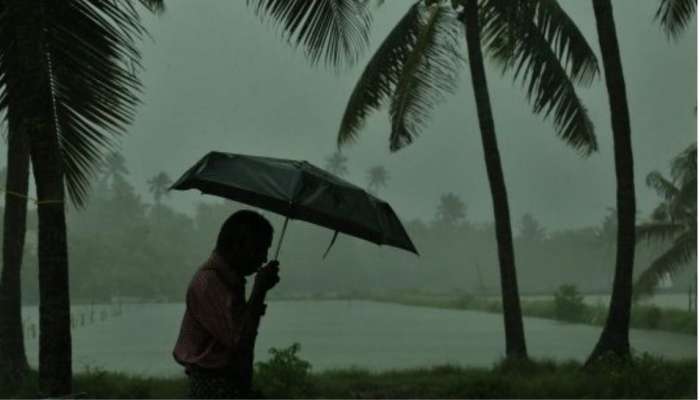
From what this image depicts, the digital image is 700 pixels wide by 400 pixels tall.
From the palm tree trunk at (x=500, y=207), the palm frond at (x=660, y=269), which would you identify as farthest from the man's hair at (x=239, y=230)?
the palm frond at (x=660, y=269)

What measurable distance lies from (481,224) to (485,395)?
98007mm

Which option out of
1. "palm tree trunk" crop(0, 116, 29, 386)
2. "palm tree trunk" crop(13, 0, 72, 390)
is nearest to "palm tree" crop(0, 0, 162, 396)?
"palm tree trunk" crop(13, 0, 72, 390)

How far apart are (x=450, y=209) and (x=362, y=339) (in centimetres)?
5883

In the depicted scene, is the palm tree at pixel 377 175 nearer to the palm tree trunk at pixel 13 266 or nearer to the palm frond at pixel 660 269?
the palm frond at pixel 660 269

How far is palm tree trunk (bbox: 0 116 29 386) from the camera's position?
400 inches

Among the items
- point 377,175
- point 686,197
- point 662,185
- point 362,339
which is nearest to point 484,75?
point 686,197

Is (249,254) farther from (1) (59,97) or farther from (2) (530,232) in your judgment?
(2) (530,232)

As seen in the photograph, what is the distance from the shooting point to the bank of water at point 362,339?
24219mm

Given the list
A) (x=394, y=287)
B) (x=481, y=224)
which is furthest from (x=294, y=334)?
(x=481, y=224)

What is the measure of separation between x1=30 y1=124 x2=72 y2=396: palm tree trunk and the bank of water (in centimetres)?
1253

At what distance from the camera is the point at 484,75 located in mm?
10672

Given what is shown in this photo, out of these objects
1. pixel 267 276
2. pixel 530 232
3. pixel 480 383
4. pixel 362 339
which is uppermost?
pixel 530 232

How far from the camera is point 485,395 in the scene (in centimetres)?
873

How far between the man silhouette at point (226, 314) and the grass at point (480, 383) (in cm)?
625
